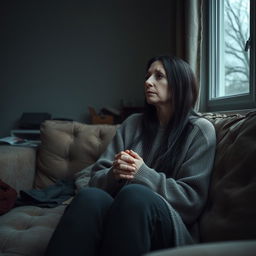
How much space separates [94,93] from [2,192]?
1836 millimetres

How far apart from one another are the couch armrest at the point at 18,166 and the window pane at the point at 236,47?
1385mm

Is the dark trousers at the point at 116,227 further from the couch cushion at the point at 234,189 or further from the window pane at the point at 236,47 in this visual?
the window pane at the point at 236,47

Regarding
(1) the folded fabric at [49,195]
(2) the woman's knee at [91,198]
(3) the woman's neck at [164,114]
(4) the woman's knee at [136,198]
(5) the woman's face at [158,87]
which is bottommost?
(1) the folded fabric at [49,195]

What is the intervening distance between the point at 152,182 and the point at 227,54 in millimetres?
1459

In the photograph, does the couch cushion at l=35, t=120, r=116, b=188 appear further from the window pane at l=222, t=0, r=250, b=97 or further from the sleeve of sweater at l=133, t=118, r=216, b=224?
the window pane at l=222, t=0, r=250, b=97

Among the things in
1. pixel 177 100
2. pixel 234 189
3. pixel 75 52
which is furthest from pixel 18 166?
pixel 75 52

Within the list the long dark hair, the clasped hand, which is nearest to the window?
the long dark hair

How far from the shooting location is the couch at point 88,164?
847 millimetres

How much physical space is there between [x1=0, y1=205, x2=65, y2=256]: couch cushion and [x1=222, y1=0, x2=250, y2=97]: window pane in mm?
1327

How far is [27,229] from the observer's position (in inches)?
49.8

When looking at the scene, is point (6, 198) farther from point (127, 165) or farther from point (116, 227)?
point (116, 227)

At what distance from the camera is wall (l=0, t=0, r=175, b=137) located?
321 centimetres

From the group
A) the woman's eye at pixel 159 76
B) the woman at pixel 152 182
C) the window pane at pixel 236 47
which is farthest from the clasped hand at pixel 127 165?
the window pane at pixel 236 47

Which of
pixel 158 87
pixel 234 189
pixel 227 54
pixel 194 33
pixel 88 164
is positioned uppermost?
pixel 194 33
